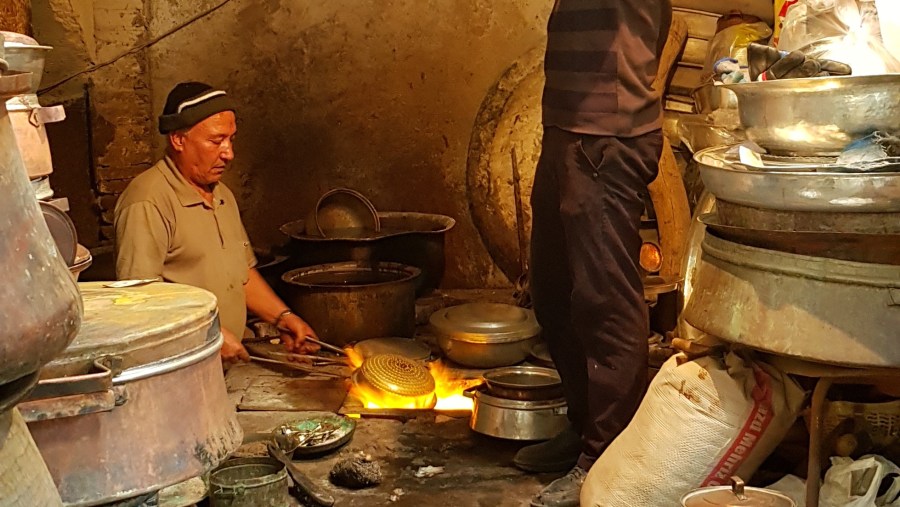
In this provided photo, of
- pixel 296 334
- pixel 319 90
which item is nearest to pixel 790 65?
pixel 296 334

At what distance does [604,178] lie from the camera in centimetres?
331

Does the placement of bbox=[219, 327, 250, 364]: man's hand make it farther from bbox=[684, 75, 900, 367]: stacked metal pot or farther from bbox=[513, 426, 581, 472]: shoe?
bbox=[684, 75, 900, 367]: stacked metal pot

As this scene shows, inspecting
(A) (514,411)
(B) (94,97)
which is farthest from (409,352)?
(B) (94,97)

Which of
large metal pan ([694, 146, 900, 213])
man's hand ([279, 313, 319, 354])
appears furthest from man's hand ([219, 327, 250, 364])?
large metal pan ([694, 146, 900, 213])

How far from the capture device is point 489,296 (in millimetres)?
6316

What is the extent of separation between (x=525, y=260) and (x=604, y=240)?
268cm

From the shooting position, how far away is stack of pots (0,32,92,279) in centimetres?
264

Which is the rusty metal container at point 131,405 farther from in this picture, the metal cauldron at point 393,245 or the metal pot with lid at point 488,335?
the metal cauldron at point 393,245

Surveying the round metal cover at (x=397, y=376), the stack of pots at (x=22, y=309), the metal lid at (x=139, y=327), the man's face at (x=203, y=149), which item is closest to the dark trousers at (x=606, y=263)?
the round metal cover at (x=397, y=376)

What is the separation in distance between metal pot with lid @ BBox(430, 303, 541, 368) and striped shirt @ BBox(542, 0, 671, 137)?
155 centimetres

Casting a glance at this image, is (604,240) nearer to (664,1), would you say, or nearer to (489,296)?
(664,1)

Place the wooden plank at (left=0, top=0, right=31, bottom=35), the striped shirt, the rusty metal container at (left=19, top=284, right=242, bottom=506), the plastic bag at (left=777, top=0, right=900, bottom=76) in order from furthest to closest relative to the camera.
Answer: the wooden plank at (left=0, top=0, right=31, bottom=35), the striped shirt, the plastic bag at (left=777, top=0, right=900, bottom=76), the rusty metal container at (left=19, top=284, right=242, bottom=506)

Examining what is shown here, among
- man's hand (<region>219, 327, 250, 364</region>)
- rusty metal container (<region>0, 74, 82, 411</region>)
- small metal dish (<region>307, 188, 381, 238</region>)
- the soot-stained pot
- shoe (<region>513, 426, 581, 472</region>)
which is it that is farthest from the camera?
small metal dish (<region>307, 188, 381, 238</region>)

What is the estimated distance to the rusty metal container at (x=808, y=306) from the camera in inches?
88.0
